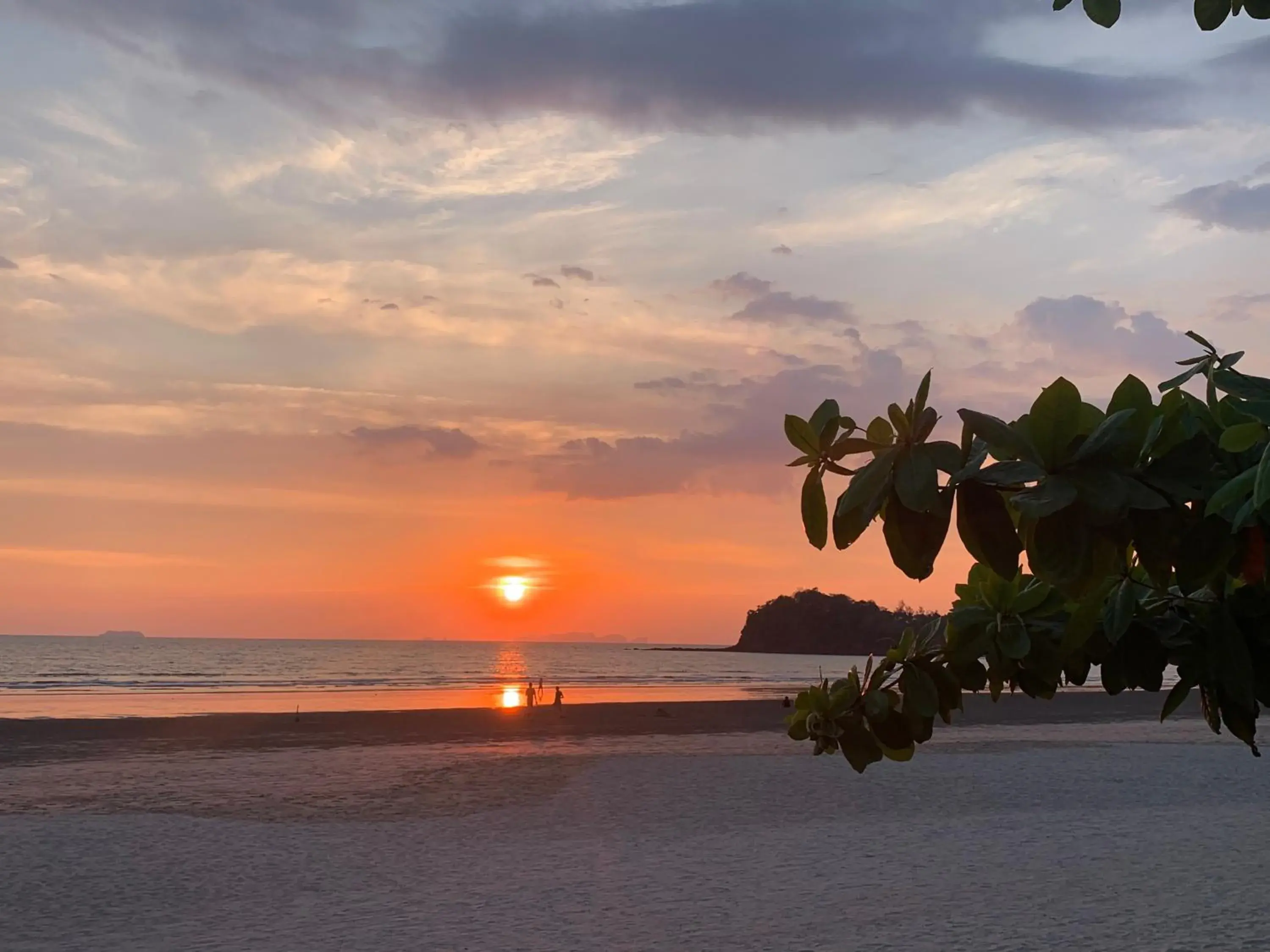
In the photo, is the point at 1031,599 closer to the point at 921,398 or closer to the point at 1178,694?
the point at 1178,694

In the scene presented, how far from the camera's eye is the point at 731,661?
154 metres

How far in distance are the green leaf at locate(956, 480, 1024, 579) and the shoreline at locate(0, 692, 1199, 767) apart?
24340 millimetres

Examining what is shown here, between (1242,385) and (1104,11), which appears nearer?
(1242,385)

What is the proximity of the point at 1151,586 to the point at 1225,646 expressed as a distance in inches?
6.5

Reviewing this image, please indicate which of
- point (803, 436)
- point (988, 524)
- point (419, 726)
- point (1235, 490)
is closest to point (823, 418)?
point (803, 436)

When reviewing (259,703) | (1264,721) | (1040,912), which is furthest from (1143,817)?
(259,703)

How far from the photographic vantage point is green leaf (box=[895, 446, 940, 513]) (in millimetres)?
1584

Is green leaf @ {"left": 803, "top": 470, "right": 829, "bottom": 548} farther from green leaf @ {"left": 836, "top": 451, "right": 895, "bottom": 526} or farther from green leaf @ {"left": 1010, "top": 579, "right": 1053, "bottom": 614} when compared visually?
green leaf @ {"left": 1010, "top": 579, "right": 1053, "bottom": 614}

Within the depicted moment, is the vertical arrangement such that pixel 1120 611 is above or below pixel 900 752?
above

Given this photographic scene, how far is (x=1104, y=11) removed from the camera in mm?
2037

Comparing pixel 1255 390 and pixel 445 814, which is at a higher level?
pixel 1255 390

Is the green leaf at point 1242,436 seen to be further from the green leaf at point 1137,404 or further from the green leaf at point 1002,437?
the green leaf at point 1002,437

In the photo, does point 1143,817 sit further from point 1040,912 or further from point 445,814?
point 445,814

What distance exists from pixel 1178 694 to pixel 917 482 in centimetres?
105
